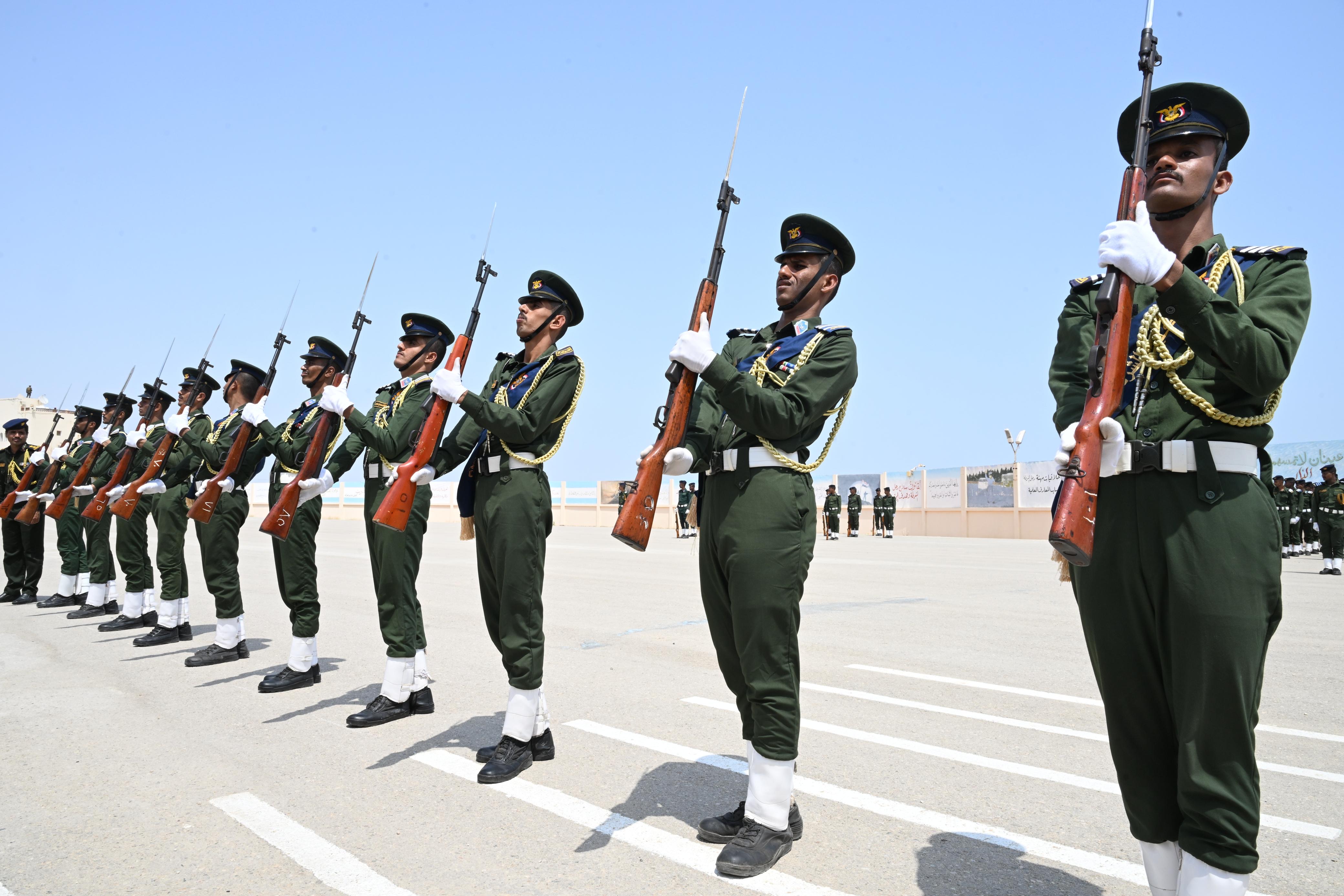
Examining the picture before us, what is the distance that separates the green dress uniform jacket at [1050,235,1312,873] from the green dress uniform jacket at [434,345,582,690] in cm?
291

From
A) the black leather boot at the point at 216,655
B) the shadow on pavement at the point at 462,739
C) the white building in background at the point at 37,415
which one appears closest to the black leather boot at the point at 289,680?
the black leather boot at the point at 216,655

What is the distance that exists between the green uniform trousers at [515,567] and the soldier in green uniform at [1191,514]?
113 inches

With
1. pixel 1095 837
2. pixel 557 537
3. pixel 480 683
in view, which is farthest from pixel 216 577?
pixel 557 537

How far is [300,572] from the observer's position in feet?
21.7

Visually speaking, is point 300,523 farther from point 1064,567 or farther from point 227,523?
point 1064,567

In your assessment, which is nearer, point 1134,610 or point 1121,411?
point 1134,610

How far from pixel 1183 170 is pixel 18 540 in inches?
546

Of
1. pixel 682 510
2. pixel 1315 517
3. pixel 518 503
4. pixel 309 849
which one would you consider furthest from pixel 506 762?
pixel 682 510

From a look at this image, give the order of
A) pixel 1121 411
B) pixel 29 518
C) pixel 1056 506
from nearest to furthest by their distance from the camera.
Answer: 1. pixel 1056 506
2. pixel 1121 411
3. pixel 29 518

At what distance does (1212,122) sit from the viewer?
2447 mm

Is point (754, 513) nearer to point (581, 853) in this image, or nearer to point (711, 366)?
point (711, 366)

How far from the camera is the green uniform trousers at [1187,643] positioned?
83.6 inches

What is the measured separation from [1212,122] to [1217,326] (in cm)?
75

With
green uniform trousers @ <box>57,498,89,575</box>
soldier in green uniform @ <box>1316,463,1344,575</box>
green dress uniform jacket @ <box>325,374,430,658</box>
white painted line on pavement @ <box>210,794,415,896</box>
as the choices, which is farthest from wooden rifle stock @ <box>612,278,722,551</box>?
soldier in green uniform @ <box>1316,463,1344,575</box>
